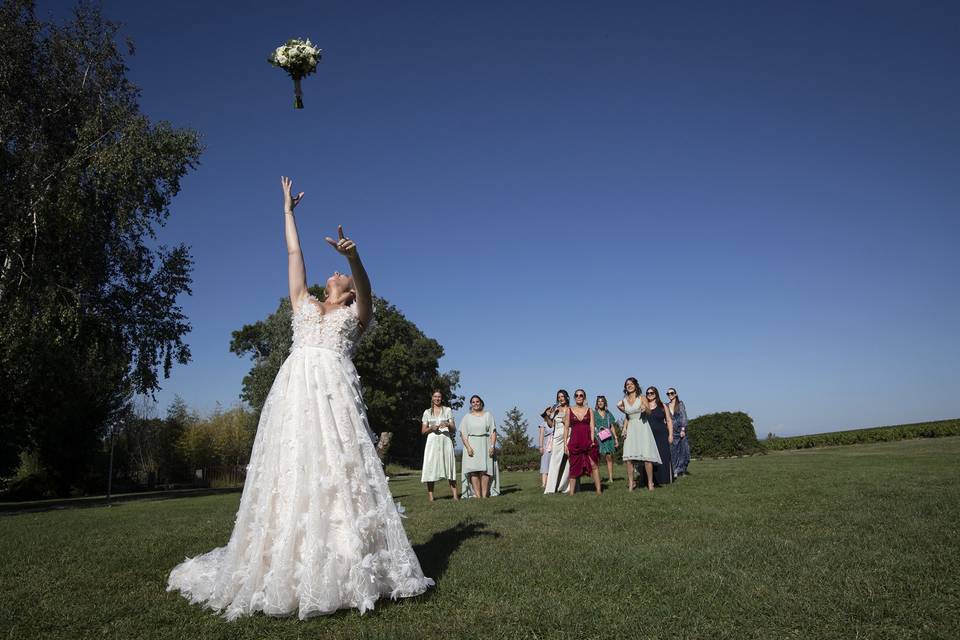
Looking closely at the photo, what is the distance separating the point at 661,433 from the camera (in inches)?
632

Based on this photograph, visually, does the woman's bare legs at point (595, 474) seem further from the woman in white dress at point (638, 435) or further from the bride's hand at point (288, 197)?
the bride's hand at point (288, 197)

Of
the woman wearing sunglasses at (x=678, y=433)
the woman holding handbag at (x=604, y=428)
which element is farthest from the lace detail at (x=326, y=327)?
the woman wearing sunglasses at (x=678, y=433)

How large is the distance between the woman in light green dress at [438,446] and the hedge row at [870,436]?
2571 centimetres

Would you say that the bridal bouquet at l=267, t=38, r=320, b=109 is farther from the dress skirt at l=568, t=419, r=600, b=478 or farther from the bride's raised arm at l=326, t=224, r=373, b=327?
the dress skirt at l=568, t=419, r=600, b=478

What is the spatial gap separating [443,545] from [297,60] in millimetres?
6002

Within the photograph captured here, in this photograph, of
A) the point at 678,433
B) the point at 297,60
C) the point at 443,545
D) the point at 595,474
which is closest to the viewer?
the point at 297,60

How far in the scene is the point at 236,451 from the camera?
4069 centimetres

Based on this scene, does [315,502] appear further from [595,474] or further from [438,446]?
[438,446]

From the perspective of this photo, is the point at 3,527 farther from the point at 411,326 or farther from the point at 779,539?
the point at 411,326

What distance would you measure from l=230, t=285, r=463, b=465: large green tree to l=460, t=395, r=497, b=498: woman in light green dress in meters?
27.2

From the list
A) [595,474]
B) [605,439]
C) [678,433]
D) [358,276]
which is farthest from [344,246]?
[678,433]

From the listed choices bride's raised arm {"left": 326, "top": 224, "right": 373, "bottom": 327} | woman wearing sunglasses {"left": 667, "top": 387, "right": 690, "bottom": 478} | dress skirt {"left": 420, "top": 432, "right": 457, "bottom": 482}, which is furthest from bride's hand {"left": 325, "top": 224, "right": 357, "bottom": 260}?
woman wearing sunglasses {"left": 667, "top": 387, "right": 690, "bottom": 478}

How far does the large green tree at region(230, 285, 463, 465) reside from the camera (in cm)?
4581

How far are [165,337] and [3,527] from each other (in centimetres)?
1245
